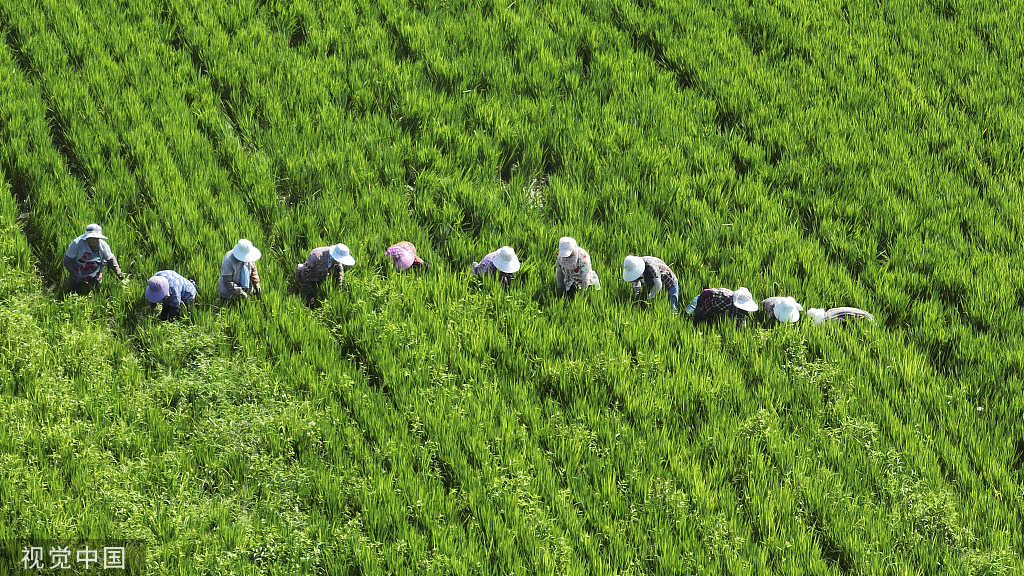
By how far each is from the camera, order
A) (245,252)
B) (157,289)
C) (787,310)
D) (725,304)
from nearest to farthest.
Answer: (157,289) → (245,252) → (787,310) → (725,304)

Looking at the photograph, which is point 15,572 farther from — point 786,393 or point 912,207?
point 912,207

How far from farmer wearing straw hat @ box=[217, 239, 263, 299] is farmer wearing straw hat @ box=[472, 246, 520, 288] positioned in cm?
151

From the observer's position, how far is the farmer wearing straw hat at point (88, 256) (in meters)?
5.56

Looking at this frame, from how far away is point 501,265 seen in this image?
5855mm

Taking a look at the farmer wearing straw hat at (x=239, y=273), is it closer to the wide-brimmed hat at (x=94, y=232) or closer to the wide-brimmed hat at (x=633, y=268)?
the wide-brimmed hat at (x=94, y=232)

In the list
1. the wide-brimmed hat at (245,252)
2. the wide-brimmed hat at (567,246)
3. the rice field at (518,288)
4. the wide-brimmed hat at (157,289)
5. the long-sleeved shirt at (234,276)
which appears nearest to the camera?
the rice field at (518,288)

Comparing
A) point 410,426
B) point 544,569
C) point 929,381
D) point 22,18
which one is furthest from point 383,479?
point 22,18

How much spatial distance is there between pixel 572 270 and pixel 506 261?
0.46 meters

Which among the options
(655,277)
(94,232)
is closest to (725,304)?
(655,277)

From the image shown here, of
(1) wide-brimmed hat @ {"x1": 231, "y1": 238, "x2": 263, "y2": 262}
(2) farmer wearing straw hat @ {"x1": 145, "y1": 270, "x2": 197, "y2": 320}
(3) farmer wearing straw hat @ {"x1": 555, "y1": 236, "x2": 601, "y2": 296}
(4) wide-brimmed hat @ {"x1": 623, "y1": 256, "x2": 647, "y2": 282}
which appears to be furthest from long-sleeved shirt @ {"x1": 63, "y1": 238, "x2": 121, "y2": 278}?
(4) wide-brimmed hat @ {"x1": 623, "y1": 256, "x2": 647, "y2": 282}

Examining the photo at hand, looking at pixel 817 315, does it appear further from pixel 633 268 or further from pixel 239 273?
pixel 239 273

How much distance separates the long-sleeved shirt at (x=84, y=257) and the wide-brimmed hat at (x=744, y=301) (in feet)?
13.9

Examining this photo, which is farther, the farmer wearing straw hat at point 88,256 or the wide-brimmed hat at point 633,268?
the wide-brimmed hat at point 633,268

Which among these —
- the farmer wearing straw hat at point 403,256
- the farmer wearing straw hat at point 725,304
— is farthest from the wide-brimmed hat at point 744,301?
the farmer wearing straw hat at point 403,256
